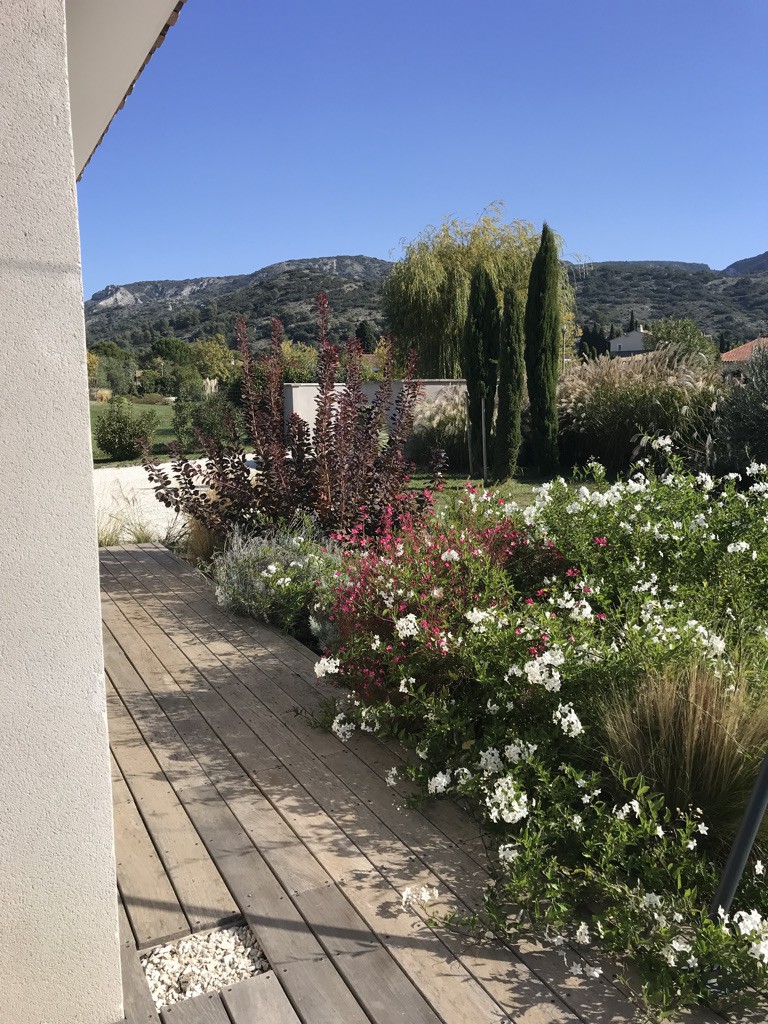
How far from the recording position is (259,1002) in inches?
67.8

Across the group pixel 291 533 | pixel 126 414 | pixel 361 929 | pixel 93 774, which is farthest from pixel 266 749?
pixel 126 414

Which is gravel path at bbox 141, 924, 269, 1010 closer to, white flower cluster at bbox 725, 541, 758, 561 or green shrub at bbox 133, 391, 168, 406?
white flower cluster at bbox 725, 541, 758, 561

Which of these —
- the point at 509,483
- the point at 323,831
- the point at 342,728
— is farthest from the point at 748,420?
the point at 323,831

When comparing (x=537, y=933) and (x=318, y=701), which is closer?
(x=537, y=933)

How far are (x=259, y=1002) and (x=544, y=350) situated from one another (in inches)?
438

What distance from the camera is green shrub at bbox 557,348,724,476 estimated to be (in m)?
10.4

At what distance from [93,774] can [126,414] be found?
49.0 ft

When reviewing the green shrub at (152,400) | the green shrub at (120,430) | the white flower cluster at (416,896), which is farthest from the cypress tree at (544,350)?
the green shrub at (152,400)

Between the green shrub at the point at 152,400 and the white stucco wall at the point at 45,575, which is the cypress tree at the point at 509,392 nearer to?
the white stucco wall at the point at 45,575

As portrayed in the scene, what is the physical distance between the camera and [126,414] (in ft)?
50.6

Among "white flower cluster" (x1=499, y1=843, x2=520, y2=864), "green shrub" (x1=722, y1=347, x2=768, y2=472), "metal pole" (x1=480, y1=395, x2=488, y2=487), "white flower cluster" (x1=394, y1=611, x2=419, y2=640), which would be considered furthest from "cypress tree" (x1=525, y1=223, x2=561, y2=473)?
"white flower cluster" (x1=499, y1=843, x2=520, y2=864)

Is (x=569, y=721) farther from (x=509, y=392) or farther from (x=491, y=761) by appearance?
(x=509, y=392)

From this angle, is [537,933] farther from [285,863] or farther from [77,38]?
[77,38]

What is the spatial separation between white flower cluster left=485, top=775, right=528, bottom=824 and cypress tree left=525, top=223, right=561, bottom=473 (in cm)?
1010
